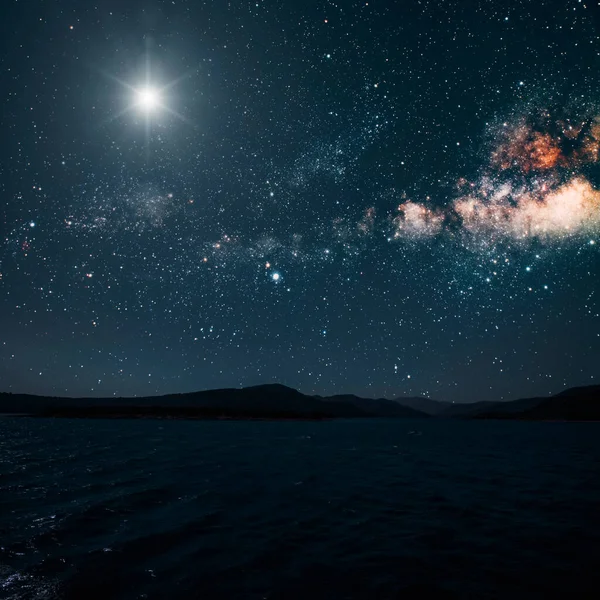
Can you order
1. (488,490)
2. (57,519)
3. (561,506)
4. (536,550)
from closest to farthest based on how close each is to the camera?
(536,550) < (57,519) < (561,506) < (488,490)

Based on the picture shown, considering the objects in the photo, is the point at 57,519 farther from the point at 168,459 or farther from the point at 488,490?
the point at 488,490

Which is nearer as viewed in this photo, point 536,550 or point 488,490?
point 536,550

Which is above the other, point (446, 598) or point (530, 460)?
point (446, 598)

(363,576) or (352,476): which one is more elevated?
(363,576)

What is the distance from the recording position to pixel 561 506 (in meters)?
17.8

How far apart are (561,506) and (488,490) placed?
438cm

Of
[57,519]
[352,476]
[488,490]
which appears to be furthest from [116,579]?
[488,490]

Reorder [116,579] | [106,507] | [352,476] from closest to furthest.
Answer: [116,579] → [106,507] → [352,476]

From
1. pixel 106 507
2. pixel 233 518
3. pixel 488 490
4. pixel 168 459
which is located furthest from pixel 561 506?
pixel 168 459

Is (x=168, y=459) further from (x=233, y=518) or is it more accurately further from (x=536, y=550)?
(x=536, y=550)

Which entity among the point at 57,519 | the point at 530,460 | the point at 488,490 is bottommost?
the point at 530,460

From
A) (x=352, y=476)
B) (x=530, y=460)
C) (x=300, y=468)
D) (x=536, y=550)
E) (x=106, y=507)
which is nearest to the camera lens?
(x=536, y=550)

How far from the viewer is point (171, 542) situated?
39.5 ft

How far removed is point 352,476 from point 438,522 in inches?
454
